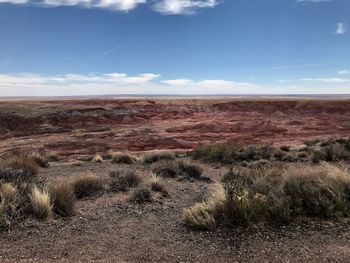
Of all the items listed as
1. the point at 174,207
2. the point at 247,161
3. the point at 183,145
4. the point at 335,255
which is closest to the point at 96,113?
the point at 183,145

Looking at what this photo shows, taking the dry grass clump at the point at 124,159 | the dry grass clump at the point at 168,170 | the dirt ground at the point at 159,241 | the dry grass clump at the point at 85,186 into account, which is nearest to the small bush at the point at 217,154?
the dry grass clump at the point at 124,159

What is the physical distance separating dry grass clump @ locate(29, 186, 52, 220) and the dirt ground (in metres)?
0.19

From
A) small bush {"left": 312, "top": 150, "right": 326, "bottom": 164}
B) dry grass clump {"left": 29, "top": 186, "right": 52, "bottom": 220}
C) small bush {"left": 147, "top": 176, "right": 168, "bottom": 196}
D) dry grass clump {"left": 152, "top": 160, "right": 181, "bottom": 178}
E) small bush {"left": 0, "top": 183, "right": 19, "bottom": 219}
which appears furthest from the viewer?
small bush {"left": 312, "top": 150, "right": 326, "bottom": 164}

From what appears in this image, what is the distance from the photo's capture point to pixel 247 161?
19.5 metres

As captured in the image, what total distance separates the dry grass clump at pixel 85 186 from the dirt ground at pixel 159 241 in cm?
181

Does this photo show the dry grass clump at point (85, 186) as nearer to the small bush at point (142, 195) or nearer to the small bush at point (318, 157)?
the small bush at point (142, 195)

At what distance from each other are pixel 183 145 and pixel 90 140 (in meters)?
9.33

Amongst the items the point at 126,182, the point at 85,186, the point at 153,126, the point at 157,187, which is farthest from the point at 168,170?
the point at 153,126

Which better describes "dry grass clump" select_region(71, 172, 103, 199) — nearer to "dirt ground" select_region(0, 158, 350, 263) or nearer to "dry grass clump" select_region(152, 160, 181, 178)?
"dirt ground" select_region(0, 158, 350, 263)

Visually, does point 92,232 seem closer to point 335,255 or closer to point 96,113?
point 335,255

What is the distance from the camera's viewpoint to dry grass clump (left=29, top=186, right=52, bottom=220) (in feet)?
26.1

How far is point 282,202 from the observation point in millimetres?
7480

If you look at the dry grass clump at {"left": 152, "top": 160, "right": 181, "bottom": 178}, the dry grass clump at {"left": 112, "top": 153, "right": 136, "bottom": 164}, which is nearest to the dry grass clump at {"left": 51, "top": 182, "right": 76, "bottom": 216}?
the dry grass clump at {"left": 152, "top": 160, "right": 181, "bottom": 178}

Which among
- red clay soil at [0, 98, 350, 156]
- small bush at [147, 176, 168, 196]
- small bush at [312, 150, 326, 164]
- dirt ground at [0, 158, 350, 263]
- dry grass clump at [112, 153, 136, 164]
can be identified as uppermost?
dirt ground at [0, 158, 350, 263]
